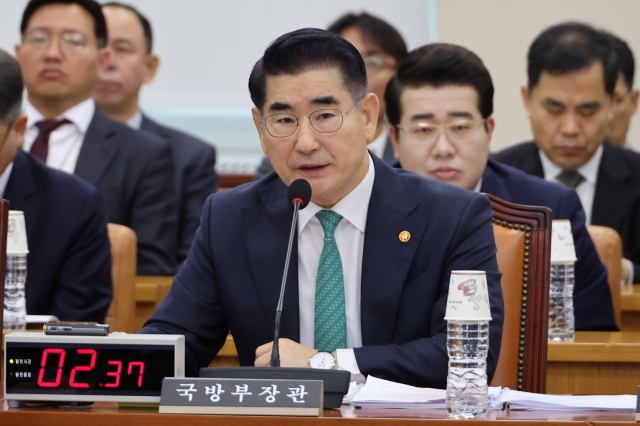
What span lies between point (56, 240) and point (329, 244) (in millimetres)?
1321

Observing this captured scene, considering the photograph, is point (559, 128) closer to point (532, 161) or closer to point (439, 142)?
point (532, 161)

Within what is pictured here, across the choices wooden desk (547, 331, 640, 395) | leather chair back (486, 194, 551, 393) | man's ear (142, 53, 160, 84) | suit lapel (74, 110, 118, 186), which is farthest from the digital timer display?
man's ear (142, 53, 160, 84)

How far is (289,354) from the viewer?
196 centimetres

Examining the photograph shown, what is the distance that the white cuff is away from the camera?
1.99 meters

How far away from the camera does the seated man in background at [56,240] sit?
124 inches

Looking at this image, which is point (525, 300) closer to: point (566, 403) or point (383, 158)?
point (566, 403)

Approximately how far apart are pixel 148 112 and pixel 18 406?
4.24m

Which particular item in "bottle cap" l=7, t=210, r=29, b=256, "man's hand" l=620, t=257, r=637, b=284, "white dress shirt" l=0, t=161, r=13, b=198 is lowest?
"man's hand" l=620, t=257, r=637, b=284

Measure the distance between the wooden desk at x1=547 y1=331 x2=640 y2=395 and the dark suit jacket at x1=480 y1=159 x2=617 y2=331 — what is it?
0.25 meters

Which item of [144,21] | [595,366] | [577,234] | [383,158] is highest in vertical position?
[144,21]

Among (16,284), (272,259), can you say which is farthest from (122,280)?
(272,259)

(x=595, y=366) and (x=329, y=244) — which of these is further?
(x=595, y=366)

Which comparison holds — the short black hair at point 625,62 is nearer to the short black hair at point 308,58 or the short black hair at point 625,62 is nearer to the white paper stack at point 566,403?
the short black hair at point 308,58

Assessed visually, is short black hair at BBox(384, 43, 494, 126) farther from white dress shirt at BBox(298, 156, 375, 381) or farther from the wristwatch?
the wristwatch
